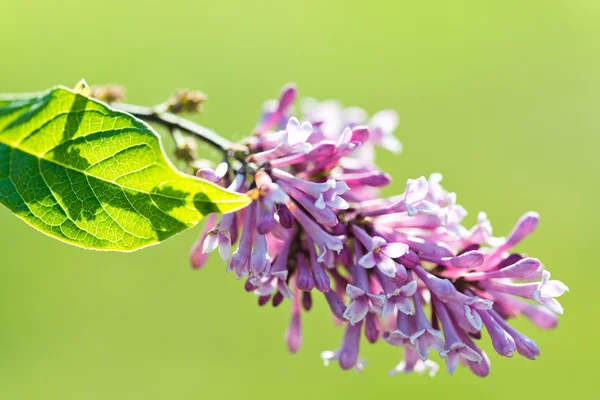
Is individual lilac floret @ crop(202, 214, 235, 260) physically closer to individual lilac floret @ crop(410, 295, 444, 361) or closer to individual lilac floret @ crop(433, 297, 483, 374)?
individual lilac floret @ crop(410, 295, 444, 361)

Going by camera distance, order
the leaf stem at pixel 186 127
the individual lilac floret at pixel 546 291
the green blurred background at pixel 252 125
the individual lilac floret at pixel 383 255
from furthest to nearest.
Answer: the green blurred background at pixel 252 125
the leaf stem at pixel 186 127
the individual lilac floret at pixel 546 291
the individual lilac floret at pixel 383 255

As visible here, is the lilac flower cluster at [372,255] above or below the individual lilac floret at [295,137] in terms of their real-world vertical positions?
below

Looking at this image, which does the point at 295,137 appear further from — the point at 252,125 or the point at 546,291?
the point at 252,125

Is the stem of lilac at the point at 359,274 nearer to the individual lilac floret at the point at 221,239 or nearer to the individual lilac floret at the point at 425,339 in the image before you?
the individual lilac floret at the point at 425,339

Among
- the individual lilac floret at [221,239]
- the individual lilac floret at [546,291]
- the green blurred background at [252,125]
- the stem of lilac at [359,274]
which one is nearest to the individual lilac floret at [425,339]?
the stem of lilac at [359,274]

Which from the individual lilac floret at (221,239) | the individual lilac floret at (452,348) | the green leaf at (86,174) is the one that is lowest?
the individual lilac floret at (452,348)

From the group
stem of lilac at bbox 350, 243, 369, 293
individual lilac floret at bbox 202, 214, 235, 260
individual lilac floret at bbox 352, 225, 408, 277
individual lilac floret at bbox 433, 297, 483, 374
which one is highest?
individual lilac floret at bbox 202, 214, 235, 260

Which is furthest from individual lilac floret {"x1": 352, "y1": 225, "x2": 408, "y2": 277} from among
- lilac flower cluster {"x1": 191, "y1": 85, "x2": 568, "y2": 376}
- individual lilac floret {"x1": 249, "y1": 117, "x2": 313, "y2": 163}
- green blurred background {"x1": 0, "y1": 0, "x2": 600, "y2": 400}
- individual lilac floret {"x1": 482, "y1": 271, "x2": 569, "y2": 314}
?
green blurred background {"x1": 0, "y1": 0, "x2": 600, "y2": 400}

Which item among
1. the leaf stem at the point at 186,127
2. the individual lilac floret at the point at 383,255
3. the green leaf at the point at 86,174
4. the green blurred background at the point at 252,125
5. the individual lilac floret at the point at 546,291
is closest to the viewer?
the green leaf at the point at 86,174
